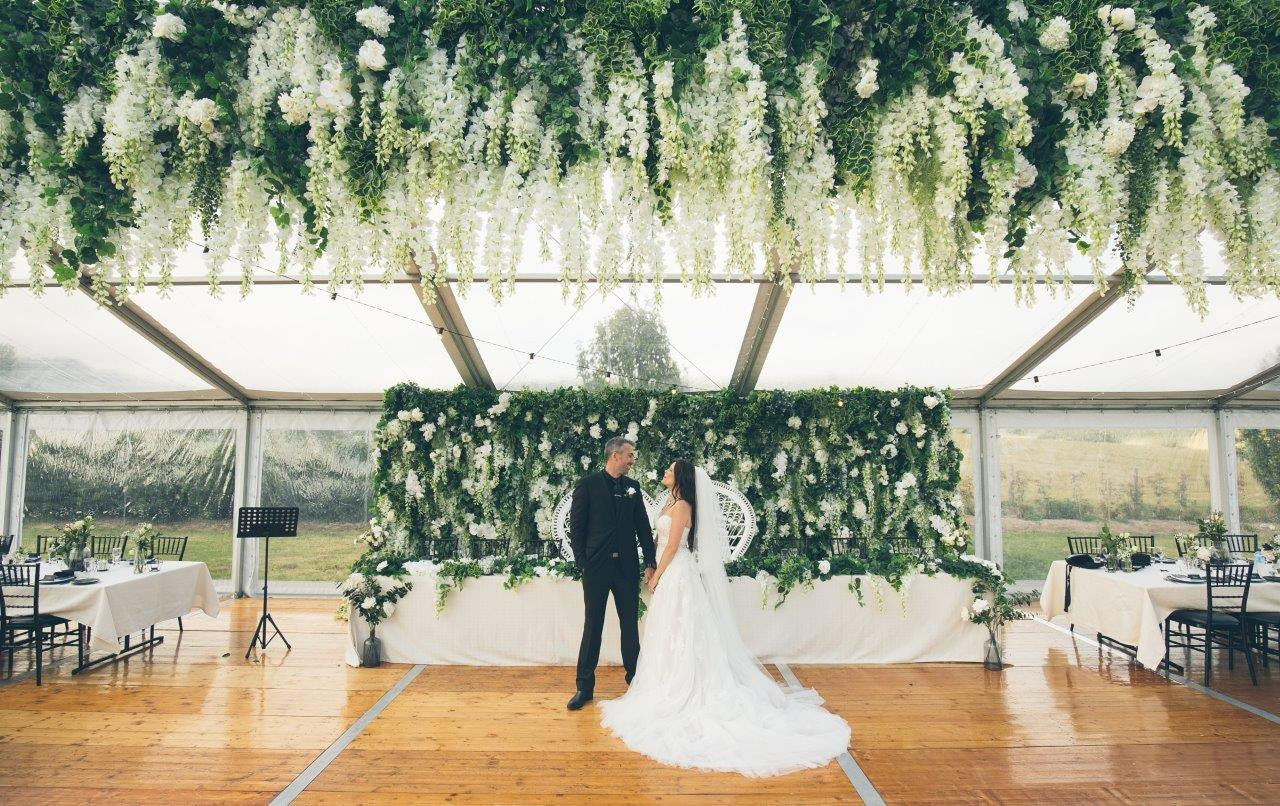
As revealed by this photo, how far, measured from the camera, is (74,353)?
7141mm

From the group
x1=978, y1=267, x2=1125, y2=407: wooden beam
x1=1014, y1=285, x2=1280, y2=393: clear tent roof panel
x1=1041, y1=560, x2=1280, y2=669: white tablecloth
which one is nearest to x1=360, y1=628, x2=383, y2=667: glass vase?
x1=1041, y1=560, x2=1280, y2=669: white tablecloth

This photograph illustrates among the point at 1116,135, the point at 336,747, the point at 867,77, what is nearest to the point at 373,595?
the point at 336,747

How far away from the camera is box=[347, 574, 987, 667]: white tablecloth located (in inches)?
219

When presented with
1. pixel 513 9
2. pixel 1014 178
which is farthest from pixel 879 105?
pixel 513 9

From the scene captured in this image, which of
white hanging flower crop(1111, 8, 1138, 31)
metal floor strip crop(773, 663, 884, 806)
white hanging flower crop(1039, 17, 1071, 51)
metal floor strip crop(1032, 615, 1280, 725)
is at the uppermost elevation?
white hanging flower crop(1111, 8, 1138, 31)

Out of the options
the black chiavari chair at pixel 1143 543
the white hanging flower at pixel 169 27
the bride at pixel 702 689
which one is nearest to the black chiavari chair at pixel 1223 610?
the black chiavari chair at pixel 1143 543

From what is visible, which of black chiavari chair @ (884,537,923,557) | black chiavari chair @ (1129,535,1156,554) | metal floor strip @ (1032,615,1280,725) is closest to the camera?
metal floor strip @ (1032,615,1280,725)

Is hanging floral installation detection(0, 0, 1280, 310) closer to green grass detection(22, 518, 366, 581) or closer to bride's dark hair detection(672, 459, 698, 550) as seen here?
bride's dark hair detection(672, 459, 698, 550)

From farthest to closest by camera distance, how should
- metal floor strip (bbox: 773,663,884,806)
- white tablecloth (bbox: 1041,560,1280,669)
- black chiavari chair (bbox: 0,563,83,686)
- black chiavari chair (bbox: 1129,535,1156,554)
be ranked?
black chiavari chair (bbox: 1129,535,1156,554) → white tablecloth (bbox: 1041,560,1280,669) → black chiavari chair (bbox: 0,563,83,686) → metal floor strip (bbox: 773,663,884,806)

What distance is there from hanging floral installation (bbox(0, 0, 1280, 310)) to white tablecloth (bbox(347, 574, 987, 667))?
3.63 m

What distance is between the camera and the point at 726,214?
243 centimetres

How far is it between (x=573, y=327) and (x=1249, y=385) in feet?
24.8

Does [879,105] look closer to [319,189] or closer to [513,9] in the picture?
[513,9]

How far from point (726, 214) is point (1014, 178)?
934mm
